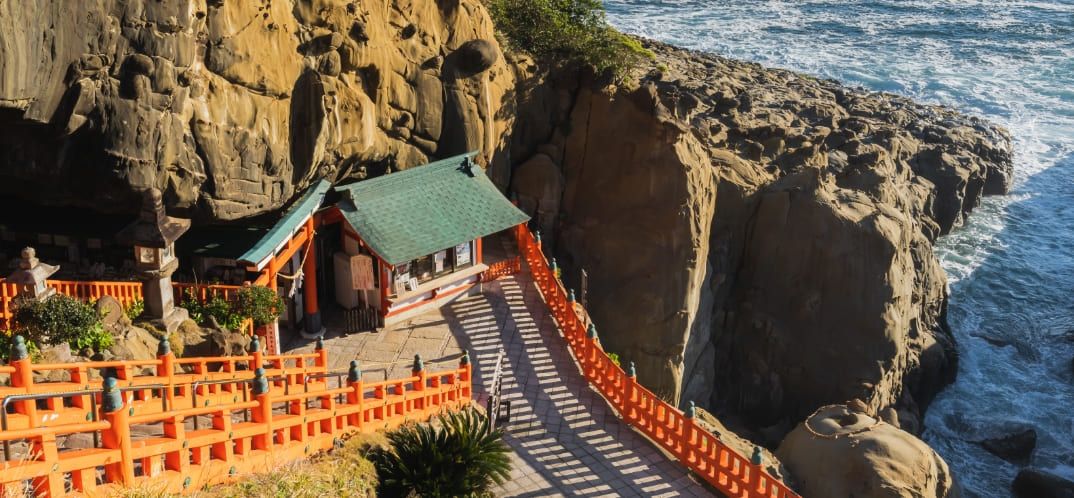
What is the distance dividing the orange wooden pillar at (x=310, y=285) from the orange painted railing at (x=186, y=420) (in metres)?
4.69

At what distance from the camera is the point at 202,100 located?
21219 millimetres

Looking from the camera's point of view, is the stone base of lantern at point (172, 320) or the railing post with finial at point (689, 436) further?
the stone base of lantern at point (172, 320)

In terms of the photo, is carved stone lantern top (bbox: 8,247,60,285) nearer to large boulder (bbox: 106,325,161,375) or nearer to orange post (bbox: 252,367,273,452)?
large boulder (bbox: 106,325,161,375)

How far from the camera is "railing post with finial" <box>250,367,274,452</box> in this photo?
16.1m

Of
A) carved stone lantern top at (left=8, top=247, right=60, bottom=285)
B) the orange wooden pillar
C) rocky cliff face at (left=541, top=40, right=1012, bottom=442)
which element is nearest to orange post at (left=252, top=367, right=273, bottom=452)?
carved stone lantern top at (left=8, top=247, right=60, bottom=285)

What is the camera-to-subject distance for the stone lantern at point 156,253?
19875 mm

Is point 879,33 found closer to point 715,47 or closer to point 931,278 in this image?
point 715,47

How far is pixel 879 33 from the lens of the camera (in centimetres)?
7944

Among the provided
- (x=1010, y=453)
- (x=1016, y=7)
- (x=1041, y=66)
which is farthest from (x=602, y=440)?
(x=1016, y=7)

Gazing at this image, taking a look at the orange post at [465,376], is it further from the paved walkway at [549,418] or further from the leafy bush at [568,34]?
the leafy bush at [568,34]

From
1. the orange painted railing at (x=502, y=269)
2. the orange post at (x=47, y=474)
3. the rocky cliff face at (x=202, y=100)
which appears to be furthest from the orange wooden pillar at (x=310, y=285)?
the orange post at (x=47, y=474)

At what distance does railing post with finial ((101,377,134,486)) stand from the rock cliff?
25.5 feet

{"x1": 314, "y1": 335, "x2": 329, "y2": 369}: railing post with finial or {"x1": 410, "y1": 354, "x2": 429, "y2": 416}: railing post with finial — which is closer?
{"x1": 314, "y1": 335, "x2": 329, "y2": 369}: railing post with finial

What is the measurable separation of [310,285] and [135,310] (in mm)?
5071
